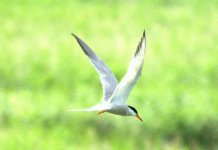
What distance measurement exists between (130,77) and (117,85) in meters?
0.04

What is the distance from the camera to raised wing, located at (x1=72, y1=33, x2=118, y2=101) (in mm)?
1851

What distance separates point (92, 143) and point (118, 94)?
5553 mm

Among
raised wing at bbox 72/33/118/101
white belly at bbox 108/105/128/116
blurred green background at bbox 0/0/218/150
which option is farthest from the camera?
blurred green background at bbox 0/0/218/150

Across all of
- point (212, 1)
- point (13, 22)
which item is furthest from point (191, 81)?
point (212, 1)

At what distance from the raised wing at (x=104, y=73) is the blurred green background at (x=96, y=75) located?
4.96 meters

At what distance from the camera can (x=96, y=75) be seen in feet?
31.5

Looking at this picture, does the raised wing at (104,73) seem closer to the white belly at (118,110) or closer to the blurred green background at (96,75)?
the white belly at (118,110)

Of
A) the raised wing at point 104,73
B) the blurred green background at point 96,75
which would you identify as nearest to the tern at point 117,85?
the raised wing at point 104,73

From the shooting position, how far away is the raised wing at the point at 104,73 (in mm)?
1851

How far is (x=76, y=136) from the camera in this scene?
24.8ft

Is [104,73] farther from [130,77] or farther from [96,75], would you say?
[96,75]

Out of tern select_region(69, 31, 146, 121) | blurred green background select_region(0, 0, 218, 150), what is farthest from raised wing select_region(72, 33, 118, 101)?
blurred green background select_region(0, 0, 218, 150)

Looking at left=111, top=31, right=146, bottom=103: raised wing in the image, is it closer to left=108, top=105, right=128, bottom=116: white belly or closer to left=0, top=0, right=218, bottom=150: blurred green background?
left=108, top=105, right=128, bottom=116: white belly

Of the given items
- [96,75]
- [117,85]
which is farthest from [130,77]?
[96,75]
